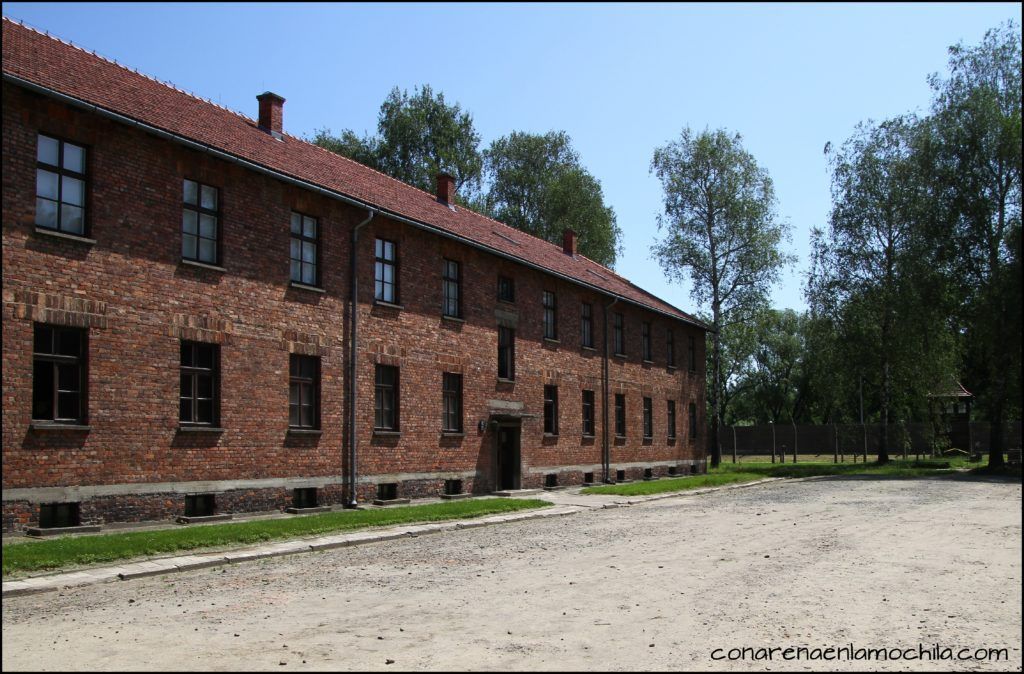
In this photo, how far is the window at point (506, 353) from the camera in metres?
26.7

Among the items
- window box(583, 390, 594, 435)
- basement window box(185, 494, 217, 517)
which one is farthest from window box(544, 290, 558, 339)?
basement window box(185, 494, 217, 517)

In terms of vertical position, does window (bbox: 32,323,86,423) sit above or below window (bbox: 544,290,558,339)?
below

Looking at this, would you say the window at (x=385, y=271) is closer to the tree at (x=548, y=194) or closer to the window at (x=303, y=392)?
the window at (x=303, y=392)

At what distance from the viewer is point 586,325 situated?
3189 cm

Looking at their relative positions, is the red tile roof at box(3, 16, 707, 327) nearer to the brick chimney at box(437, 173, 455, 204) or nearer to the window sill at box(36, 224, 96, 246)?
the brick chimney at box(437, 173, 455, 204)

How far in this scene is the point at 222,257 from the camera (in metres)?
17.5

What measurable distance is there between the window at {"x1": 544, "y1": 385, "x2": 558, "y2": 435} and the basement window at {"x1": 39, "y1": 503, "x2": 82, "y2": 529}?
16.6 m

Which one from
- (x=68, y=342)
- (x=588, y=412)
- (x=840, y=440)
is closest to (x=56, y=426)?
(x=68, y=342)

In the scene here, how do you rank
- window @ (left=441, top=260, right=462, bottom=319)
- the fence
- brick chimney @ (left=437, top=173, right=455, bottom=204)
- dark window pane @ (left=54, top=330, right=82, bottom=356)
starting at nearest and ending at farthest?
dark window pane @ (left=54, top=330, right=82, bottom=356)
window @ (left=441, top=260, right=462, bottom=319)
brick chimney @ (left=437, top=173, right=455, bottom=204)
the fence

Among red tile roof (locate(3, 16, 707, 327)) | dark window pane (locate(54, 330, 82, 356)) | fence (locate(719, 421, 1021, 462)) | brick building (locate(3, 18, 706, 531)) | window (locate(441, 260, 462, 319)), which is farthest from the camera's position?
fence (locate(719, 421, 1021, 462))

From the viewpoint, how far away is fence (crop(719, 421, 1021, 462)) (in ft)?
161

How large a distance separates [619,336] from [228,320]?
63.3 ft

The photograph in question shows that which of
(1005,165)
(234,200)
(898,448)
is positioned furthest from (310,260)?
(898,448)

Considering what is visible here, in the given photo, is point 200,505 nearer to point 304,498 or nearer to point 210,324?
point 304,498
